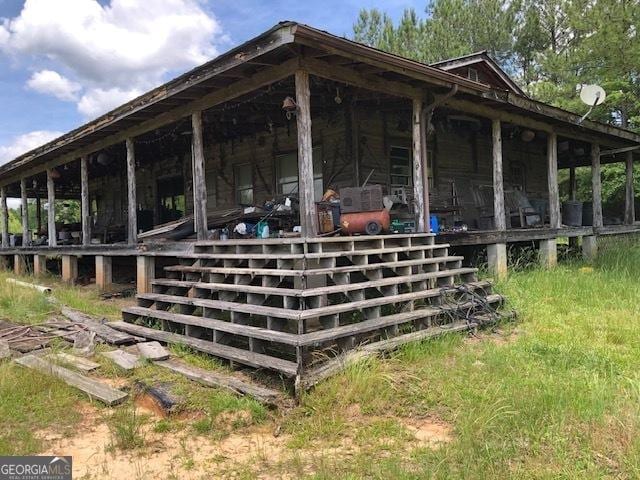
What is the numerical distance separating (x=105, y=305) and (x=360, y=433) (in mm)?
6947

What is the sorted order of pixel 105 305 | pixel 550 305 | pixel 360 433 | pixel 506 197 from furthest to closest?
pixel 506 197
pixel 105 305
pixel 550 305
pixel 360 433

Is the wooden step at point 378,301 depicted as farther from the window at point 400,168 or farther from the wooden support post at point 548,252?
the wooden support post at point 548,252

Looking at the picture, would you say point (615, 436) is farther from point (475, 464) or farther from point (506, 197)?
point (506, 197)

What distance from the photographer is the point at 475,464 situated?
3.14m

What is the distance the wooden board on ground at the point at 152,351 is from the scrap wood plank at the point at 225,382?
0.32 feet

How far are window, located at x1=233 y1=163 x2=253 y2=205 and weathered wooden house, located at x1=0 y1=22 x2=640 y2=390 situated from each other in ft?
0.14

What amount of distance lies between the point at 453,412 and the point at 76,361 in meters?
4.08

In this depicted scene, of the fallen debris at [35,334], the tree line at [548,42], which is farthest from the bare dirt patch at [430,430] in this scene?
the tree line at [548,42]

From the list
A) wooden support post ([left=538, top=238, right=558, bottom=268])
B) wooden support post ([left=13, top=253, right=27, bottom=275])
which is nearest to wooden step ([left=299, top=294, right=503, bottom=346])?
wooden support post ([left=538, top=238, right=558, bottom=268])

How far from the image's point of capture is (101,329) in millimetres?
6887

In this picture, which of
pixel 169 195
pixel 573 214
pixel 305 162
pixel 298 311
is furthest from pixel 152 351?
pixel 573 214

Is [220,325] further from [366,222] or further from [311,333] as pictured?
[366,222]

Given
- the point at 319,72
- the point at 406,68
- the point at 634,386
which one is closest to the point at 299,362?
the point at 634,386

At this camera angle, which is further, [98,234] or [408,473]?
[98,234]
